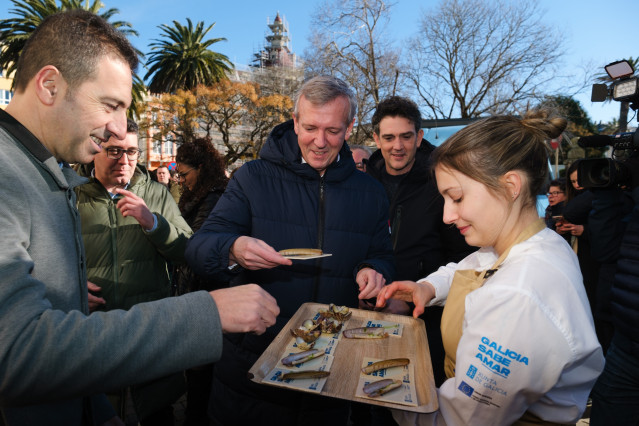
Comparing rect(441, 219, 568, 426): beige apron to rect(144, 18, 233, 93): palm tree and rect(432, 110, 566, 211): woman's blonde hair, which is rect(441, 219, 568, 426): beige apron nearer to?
rect(432, 110, 566, 211): woman's blonde hair

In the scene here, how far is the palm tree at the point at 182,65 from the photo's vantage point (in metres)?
39.4

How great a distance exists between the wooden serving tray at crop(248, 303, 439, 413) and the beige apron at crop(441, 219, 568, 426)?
17cm

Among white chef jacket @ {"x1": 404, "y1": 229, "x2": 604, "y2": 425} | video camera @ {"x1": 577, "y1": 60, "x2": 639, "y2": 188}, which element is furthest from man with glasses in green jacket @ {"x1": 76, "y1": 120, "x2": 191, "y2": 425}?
video camera @ {"x1": 577, "y1": 60, "x2": 639, "y2": 188}

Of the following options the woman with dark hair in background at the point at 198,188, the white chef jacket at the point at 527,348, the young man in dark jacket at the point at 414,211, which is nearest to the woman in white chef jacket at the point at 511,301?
the white chef jacket at the point at 527,348

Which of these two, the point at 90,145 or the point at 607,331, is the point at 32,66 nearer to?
the point at 90,145

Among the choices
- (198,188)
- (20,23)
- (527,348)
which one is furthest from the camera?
(20,23)

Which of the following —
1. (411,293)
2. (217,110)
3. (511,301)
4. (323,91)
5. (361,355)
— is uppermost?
(217,110)

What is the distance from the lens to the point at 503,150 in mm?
1679

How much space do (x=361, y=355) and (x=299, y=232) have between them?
828mm

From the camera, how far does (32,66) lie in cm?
139

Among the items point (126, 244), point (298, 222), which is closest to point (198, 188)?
point (126, 244)

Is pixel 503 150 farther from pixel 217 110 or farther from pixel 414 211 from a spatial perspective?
pixel 217 110

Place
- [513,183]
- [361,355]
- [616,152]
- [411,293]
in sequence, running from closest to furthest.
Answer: [513,183] < [361,355] < [411,293] < [616,152]

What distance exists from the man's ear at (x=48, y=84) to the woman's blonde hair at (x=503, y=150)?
5.24 feet
